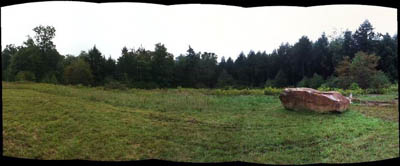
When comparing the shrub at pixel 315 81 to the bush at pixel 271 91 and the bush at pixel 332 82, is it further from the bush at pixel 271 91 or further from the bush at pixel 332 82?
the bush at pixel 271 91

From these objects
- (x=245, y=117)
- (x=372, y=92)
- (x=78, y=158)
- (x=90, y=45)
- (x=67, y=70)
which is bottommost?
(x=78, y=158)

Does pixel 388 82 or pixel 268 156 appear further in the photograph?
pixel 388 82

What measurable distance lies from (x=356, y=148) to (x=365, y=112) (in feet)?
1.28

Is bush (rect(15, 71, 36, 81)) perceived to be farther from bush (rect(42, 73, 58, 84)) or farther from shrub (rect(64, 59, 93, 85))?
shrub (rect(64, 59, 93, 85))

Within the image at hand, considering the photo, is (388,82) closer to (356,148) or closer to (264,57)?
(356,148)

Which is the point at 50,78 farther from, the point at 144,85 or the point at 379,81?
the point at 379,81

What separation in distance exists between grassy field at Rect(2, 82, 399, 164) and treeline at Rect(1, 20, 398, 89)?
0.13 m

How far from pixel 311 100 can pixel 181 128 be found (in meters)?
1.33

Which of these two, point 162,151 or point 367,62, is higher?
point 367,62

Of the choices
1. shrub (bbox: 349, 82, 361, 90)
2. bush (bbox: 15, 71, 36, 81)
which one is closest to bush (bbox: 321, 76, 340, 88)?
shrub (bbox: 349, 82, 361, 90)

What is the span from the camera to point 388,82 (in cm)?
347

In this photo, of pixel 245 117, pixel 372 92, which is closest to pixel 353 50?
pixel 372 92

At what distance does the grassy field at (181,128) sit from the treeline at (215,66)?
0.13 m

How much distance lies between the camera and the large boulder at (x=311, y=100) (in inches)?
129
